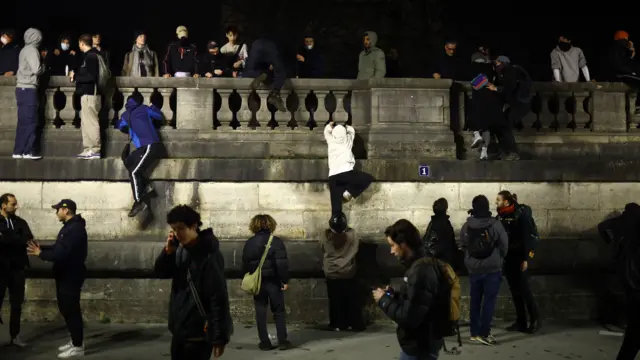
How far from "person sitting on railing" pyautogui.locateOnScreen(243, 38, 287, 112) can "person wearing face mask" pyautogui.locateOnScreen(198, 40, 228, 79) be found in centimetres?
72

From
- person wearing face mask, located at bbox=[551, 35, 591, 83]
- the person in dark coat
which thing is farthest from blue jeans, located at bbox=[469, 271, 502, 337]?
person wearing face mask, located at bbox=[551, 35, 591, 83]

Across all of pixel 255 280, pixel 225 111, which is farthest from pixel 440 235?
pixel 225 111

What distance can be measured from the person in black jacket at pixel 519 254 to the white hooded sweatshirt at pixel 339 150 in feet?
6.79

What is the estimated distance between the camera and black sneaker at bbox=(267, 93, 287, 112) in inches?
474

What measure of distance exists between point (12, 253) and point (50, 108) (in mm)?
2973

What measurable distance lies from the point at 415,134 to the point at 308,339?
3289mm

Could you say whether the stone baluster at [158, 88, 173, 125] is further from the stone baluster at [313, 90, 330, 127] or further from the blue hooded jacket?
the stone baluster at [313, 90, 330, 127]

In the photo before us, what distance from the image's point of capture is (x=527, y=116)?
12.5 meters

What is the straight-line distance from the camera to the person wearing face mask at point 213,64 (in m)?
13.0

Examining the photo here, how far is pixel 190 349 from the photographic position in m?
6.33

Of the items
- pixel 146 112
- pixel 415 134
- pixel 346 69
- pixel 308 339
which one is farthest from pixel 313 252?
pixel 346 69

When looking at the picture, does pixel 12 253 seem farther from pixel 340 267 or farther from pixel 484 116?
pixel 484 116

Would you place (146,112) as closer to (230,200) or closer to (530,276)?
(230,200)

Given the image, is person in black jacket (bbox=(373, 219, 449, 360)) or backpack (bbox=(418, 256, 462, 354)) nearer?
person in black jacket (bbox=(373, 219, 449, 360))
